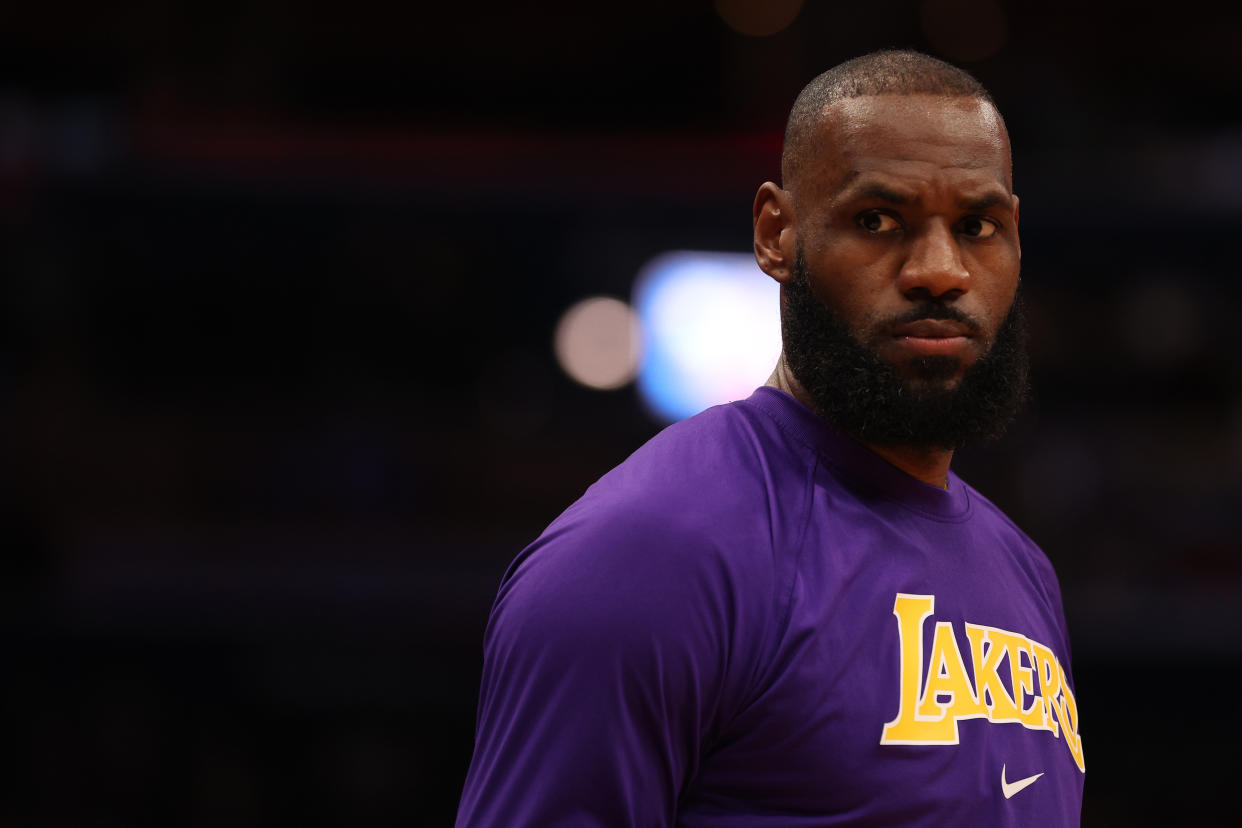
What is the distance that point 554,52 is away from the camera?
34.1ft

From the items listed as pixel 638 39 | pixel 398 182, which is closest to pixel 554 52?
pixel 638 39

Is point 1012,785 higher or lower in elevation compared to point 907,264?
lower

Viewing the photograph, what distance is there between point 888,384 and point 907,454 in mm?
125

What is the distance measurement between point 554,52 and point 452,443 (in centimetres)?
361

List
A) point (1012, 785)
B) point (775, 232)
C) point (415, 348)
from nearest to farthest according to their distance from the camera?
point (1012, 785) < point (775, 232) < point (415, 348)

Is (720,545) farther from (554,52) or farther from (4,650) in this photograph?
(554,52)

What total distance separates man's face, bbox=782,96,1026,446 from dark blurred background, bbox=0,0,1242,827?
5.99 meters

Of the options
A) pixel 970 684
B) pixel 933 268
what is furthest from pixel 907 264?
pixel 970 684

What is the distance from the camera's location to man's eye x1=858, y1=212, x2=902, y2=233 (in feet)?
5.35

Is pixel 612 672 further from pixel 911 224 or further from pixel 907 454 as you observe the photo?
pixel 911 224

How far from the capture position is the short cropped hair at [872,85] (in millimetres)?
1669

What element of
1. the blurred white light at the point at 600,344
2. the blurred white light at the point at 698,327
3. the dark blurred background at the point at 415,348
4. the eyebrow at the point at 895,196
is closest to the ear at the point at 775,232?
the eyebrow at the point at 895,196

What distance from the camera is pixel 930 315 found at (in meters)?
1.62

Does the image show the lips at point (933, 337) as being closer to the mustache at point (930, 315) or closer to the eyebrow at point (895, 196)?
the mustache at point (930, 315)
